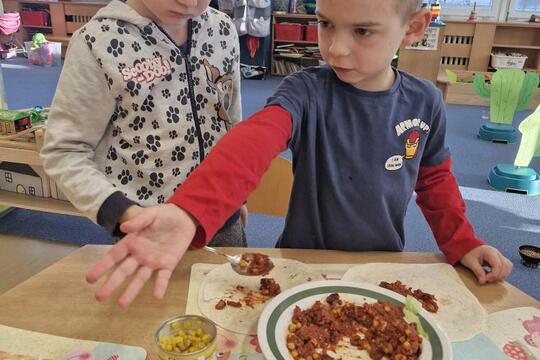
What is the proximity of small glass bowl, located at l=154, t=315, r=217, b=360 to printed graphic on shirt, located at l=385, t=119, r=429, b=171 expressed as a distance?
526 millimetres

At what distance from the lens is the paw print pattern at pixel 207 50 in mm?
1104

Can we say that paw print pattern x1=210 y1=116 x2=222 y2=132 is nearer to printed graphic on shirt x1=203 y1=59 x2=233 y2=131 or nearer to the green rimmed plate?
printed graphic on shirt x1=203 y1=59 x2=233 y2=131

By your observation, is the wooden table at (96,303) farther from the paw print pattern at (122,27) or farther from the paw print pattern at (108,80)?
the paw print pattern at (122,27)

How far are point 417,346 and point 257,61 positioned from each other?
19.0 feet

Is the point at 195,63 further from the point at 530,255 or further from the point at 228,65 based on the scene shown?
the point at 530,255

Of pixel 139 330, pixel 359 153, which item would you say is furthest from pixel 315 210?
pixel 139 330

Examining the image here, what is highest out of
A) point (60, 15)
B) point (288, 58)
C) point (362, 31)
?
point (362, 31)

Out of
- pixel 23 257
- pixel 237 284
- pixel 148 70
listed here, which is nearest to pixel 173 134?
pixel 148 70

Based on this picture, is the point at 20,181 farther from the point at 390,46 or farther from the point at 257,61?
the point at 257,61

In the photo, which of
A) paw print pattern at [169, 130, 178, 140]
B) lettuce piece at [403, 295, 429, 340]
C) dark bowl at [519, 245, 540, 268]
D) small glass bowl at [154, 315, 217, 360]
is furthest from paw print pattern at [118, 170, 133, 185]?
dark bowl at [519, 245, 540, 268]

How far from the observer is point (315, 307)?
29.8 inches

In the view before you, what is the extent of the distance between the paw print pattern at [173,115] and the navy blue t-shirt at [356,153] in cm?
24

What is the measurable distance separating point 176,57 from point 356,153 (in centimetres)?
44

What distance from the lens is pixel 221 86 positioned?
1.14 meters
